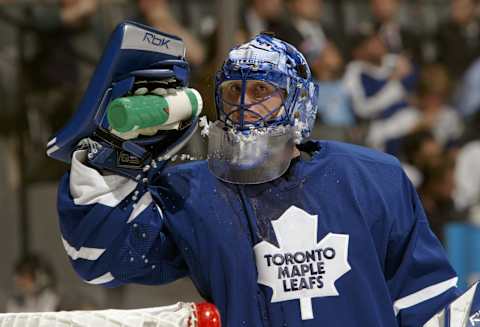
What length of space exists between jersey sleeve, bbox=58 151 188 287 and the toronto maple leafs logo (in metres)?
0.21

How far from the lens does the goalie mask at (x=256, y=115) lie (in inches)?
78.4

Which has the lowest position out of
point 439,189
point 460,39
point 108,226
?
point 439,189

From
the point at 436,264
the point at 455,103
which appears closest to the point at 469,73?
the point at 455,103

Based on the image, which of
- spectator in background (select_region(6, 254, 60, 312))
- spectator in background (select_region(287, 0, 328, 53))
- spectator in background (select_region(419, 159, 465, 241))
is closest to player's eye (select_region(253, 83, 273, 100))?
spectator in background (select_region(6, 254, 60, 312))

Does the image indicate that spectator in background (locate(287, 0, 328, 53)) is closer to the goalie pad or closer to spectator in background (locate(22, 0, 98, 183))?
spectator in background (locate(22, 0, 98, 183))

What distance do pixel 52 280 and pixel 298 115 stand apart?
6.78 feet

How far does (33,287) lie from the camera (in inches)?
152

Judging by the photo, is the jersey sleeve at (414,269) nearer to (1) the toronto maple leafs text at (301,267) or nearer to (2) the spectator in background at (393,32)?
(1) the toronto maple leafs text at (301,267)

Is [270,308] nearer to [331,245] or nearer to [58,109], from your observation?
[331,245]

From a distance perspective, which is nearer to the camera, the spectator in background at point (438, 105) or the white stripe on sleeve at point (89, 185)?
the white stripe on sleeve at point (89, 185)

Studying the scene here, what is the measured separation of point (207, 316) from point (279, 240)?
0.28 meters

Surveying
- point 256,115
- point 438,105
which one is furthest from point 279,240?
point 438,105

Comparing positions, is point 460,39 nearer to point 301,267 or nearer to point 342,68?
point 342,68

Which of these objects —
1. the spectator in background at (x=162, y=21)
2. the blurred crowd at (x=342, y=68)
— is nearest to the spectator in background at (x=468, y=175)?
the blurred crowd at (x=342, y=68)
